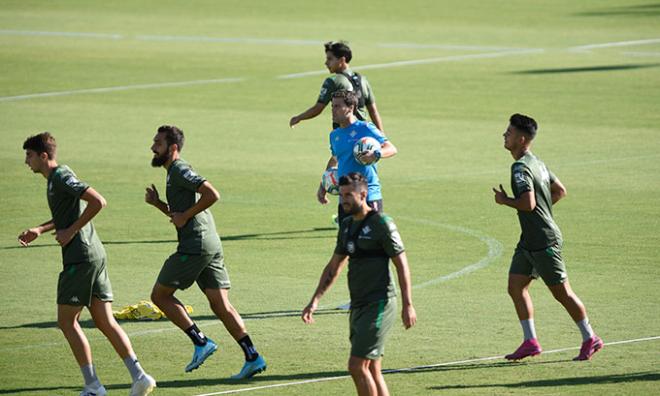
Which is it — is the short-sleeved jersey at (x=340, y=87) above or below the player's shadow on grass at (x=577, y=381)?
above

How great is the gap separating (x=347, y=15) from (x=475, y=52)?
52.5ft

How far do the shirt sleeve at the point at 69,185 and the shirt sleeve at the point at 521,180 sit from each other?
4.00 metres

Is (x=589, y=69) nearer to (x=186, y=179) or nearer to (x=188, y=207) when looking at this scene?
(x=188, y=207)

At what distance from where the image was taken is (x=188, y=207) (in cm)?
1212

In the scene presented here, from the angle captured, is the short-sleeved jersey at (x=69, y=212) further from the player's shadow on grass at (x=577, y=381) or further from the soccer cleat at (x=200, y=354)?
the player's shadow on grass at (x=577, y=381)

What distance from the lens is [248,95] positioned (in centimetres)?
3541

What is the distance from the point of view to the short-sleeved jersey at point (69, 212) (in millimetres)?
11188

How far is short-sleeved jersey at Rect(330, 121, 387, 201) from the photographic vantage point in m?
13.4

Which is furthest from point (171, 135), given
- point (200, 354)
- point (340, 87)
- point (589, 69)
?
point (589, 69)

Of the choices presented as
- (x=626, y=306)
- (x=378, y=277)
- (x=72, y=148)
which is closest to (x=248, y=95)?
(x=72, y=148)

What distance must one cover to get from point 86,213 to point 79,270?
0.53 metres

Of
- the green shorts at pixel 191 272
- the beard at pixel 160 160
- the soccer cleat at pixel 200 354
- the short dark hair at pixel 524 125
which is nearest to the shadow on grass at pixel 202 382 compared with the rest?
the soccer cleat at pixel 200 354

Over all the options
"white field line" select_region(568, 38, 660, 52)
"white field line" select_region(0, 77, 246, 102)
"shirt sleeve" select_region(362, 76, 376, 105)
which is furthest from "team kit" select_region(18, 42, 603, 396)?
"white field line" select_region(568, 38, 660, 52)

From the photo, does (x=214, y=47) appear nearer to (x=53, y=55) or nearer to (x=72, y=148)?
(x=53, y=55)
